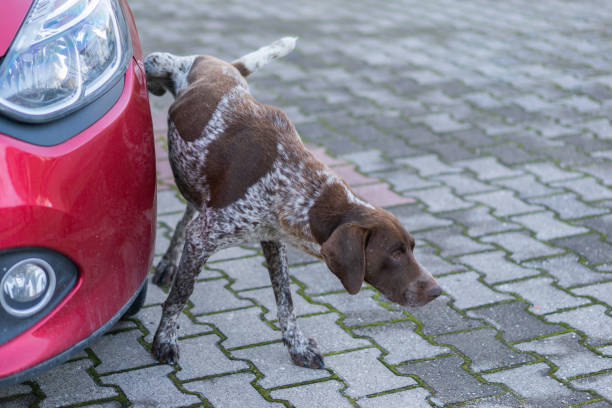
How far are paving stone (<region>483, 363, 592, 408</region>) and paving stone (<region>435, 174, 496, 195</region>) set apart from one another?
7.06ft

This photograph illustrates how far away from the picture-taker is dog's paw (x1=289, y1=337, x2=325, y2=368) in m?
3.66

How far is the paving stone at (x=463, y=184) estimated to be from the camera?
18.6ft

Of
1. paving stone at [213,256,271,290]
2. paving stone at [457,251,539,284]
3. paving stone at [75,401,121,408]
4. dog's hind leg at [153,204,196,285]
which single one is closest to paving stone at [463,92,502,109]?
paving stone at [457,251,539,284]

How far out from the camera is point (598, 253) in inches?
187

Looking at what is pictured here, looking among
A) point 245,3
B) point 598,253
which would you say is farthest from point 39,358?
point 245,3

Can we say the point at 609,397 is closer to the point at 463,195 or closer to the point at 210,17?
the point at 463,195

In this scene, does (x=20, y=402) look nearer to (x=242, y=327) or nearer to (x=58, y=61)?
(x=242, y=327)

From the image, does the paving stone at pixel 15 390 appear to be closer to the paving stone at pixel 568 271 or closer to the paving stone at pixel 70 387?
the paving stone at pixel 70 387

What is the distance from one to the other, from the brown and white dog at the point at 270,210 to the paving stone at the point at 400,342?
341mm

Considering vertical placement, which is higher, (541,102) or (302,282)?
(541,102)

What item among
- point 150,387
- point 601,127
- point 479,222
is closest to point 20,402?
point 150,387

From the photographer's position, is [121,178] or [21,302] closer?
[21,302]

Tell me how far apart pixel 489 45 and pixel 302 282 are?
18.7 ft

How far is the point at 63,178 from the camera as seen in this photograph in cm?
286
